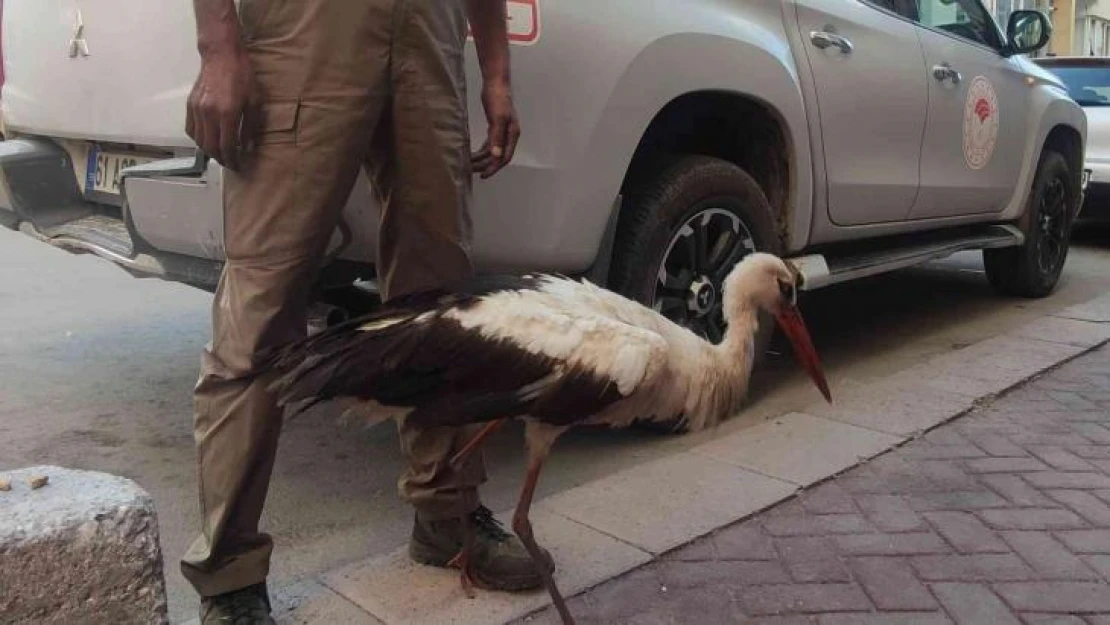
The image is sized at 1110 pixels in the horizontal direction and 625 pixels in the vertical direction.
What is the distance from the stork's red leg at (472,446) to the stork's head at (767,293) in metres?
0.72

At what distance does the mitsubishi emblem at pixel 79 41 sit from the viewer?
3.34m

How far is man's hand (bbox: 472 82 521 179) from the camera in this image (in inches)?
103

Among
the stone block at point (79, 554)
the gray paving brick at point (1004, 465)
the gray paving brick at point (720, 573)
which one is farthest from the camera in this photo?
the gray paving brick at point (1004, 465)

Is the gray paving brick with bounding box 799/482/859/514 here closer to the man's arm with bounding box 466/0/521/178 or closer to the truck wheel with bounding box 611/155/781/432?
the truck wheel with bounding box 611/155/781/432

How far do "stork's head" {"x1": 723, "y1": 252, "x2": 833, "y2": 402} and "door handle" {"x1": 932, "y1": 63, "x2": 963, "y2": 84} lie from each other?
9.16ft

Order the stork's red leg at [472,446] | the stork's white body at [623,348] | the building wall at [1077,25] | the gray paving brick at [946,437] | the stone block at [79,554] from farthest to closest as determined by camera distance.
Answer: the building wall at [1077,25], the gray paving brick at [946,437], the stork's red leg at [472,446], the stork's white body at [623,348], the stone block at [79,554]

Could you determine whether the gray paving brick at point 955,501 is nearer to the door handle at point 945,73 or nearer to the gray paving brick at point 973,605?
the gray paving brick at point 973,605

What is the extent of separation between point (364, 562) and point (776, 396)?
2.35 metres

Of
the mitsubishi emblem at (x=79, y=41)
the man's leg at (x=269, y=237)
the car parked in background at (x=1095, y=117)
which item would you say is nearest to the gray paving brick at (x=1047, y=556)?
the man's leg at (x=269, y=237)

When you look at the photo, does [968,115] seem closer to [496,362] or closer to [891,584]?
[891,584]

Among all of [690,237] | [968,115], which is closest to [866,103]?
[968,115]

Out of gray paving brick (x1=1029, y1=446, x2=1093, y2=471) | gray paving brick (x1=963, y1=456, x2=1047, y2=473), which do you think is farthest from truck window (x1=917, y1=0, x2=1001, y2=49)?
gray paving brick (x1=963, y1=456, x2=1047, y2=473)

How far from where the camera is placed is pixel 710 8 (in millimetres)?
3770

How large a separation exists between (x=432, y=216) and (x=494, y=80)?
44cm
